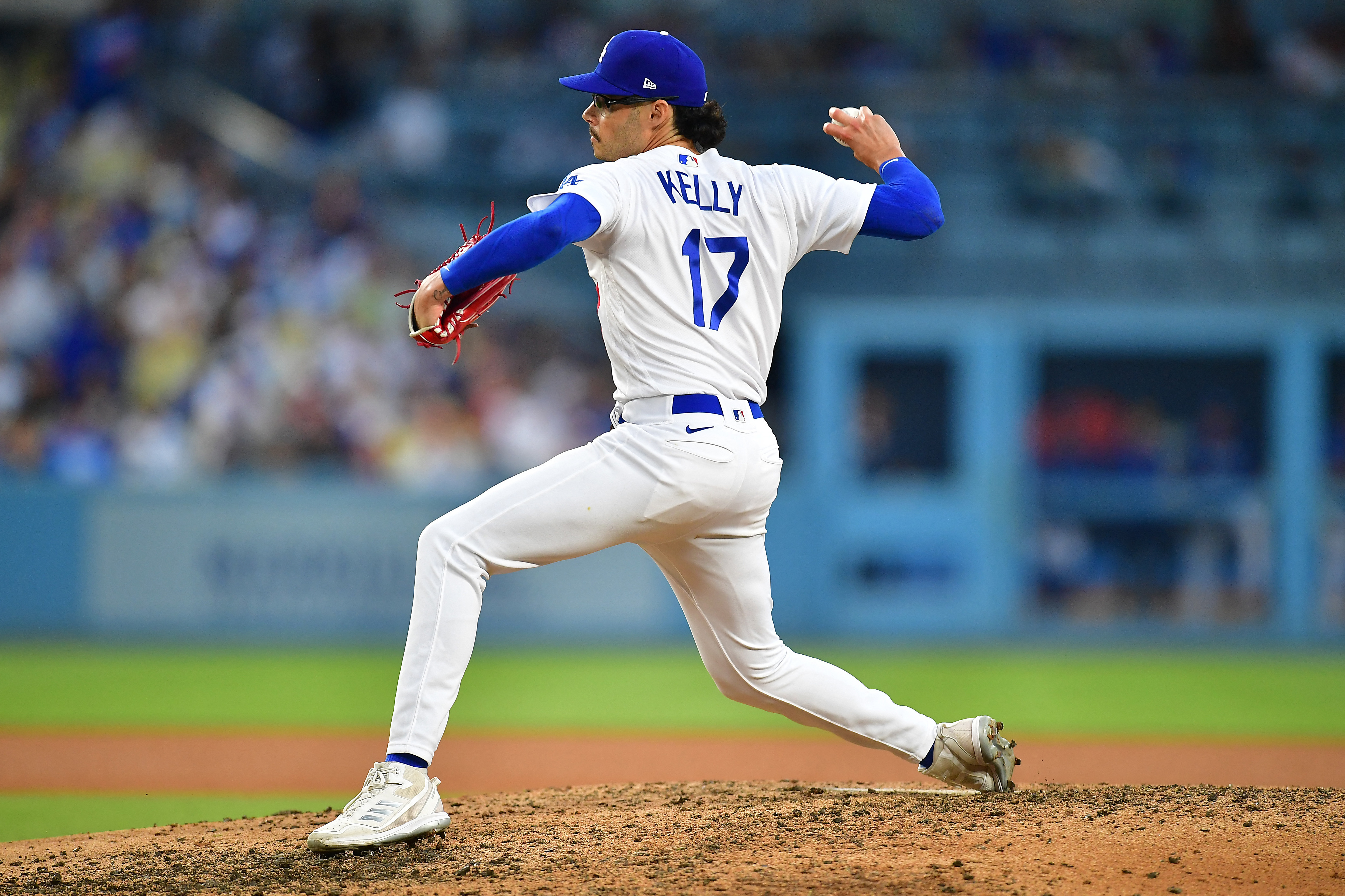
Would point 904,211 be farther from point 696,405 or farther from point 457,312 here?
point 457,312

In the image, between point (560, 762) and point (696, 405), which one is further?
point (560, 762)

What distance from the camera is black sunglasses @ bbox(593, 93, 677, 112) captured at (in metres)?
3.43

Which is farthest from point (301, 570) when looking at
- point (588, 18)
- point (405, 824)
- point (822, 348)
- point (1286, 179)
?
point (1286, 179)

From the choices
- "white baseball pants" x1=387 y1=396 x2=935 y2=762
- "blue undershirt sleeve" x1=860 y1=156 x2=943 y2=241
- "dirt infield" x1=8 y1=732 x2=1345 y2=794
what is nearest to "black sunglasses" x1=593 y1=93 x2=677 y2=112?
"blue undershirt sleeve" x1=860 y1=156 x2=943 y2=241

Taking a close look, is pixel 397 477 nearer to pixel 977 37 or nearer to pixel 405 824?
pixel 977 37

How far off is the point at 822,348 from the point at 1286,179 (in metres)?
4.46

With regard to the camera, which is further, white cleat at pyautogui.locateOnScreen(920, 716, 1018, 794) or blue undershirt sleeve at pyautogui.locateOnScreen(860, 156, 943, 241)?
white cleat at pyautogui.locateOnScreen(920, 716, 1018, 794)

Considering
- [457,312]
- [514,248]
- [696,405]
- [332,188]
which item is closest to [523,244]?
[514,248]

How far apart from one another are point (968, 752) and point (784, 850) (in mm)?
700

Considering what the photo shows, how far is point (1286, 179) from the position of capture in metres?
12.5

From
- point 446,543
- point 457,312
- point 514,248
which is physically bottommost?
point 446,543

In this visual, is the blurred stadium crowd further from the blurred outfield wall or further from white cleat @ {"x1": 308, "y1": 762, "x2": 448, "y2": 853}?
white cleat @ {"x1": 308, "y1": 762, "x2": 448, "y2": 853}

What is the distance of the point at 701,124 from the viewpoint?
3.55 metres

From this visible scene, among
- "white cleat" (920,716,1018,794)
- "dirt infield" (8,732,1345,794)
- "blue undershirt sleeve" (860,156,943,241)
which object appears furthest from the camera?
"dirt infield" (8,732,1345,794)
